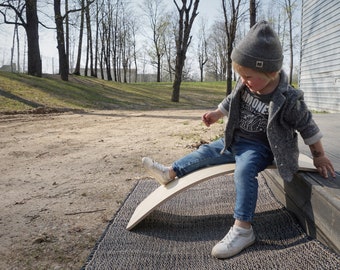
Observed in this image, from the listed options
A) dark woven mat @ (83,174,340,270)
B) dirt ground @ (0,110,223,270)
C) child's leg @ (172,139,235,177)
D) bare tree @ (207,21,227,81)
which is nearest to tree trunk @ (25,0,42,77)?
dirt ground @ (0,110,223,270)

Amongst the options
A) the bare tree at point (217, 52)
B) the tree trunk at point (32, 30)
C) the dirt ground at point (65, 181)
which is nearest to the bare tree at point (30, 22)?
the tree trunk at point (32, 30)

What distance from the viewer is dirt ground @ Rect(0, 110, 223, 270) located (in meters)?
2.26

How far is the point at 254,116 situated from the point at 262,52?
0.47 metres

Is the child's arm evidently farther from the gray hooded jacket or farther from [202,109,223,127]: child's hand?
[202,109,223,127]: child's hand

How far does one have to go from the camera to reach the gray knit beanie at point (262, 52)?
7.07 ft

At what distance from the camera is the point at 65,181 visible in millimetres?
3824

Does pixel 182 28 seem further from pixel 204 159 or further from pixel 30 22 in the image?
pixel 204 159

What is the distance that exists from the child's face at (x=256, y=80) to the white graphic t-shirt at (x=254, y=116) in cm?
6

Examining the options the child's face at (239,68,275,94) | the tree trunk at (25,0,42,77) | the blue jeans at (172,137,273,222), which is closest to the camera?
the blue jeans at (172,137,273,222)

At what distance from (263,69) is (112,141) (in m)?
4.63

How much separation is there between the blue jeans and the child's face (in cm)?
37

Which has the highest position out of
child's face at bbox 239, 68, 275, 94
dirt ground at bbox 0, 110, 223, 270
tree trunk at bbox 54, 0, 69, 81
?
tree trunk at bbox 54, 0, 69, 81

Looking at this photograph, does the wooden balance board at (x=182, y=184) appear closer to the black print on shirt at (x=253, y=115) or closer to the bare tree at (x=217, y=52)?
the black print on shirt at (x=253, y=115)

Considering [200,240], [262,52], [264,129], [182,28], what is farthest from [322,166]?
[182,28]
